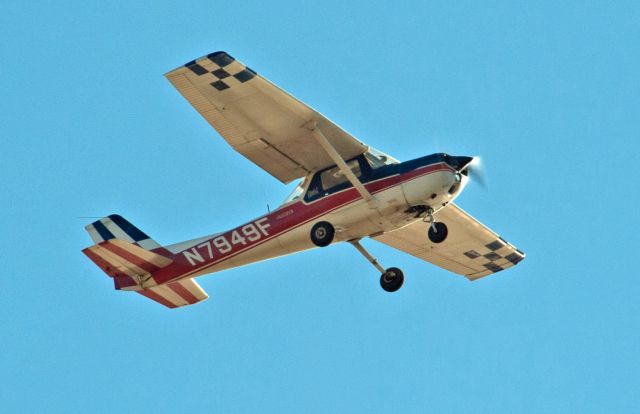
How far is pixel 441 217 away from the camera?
1034 inches

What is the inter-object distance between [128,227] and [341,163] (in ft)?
17.4

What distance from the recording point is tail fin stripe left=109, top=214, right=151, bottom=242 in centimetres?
2605

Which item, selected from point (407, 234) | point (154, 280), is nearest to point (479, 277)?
point (407, 234)

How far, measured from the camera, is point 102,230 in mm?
26062

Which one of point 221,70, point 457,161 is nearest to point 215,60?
point 221,70

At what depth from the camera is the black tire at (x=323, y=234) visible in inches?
926

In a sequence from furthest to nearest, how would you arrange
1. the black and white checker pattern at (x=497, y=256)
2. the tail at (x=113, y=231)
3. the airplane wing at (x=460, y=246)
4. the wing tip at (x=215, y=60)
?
the black and white checker pattern at (x=497, y=256) → the airplane wing at (x=460, y=246) → the tail at (x=113, y=231) → the wing tip at (x=215, y=60)

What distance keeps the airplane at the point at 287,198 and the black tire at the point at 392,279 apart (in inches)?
0.7

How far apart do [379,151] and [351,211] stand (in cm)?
128

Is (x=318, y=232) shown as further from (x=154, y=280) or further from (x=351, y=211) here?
(x=154, y=280)

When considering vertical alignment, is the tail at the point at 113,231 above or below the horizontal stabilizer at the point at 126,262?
above

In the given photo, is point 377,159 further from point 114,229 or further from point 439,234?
point 114,229

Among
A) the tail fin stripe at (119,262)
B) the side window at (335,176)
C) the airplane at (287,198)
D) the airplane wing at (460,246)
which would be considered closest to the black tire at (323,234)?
the airplane at (287,198)

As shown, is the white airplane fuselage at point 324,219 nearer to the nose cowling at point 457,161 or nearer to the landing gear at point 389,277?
the nose cowling at point 457,161
